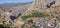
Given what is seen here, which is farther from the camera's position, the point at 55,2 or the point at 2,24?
the point at 55,2

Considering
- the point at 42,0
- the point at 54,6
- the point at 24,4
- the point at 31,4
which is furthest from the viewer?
the point at 24,4

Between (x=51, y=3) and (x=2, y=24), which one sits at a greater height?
(x=2, y=24)

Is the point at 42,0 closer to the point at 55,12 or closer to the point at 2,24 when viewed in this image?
the point at 55,12

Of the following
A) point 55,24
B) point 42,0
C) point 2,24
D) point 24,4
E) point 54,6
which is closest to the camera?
point 2,24

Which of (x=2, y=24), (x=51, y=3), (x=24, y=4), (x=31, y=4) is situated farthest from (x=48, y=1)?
(x=2, y=24)

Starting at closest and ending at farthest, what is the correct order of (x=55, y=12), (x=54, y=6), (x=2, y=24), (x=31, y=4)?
(x=2, y=24) < (x=55, y=12) < (x=54, y=6) < (x=31, y=4)

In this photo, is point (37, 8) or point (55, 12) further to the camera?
point (37, 8)

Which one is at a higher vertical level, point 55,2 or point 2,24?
point 2,24

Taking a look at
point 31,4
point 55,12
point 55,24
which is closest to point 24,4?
point 31,4

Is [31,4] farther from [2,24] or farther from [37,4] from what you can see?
[2,24]
